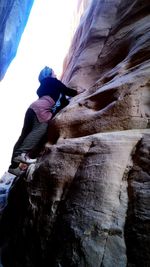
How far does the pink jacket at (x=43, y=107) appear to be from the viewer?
4516mm

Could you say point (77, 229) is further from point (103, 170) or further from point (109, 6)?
point (109, 6)

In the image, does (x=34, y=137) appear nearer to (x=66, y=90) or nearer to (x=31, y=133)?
(x=31, y=133)

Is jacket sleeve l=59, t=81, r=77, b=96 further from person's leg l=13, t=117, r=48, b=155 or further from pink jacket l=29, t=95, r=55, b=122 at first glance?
person's leg l=13, t=117, r=48, b=155

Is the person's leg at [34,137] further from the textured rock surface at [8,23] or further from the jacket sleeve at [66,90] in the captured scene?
the textured rock surface at [8,23]

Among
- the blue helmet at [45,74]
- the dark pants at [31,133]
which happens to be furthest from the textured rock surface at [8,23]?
the dark pants at [31,133]

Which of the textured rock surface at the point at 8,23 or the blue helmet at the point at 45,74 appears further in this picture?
the textured rock surface at the point at 8,23

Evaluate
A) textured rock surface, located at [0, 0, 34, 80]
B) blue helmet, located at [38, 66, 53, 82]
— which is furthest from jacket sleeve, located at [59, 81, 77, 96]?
textured rock surface, located at [0, 0, 34, 80]

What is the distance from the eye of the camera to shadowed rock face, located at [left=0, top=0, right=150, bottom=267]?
2.04 meters

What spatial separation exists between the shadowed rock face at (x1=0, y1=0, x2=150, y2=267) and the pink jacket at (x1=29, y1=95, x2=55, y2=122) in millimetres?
310

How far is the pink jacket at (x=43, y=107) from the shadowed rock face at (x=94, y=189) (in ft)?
1.02

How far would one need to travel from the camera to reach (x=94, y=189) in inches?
93.6

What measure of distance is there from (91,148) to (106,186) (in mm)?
701

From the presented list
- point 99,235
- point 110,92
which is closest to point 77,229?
point 99,235

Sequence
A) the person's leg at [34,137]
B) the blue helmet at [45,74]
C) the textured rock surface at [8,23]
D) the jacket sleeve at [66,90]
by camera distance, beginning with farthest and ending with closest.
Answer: the textured rock surface at [8,23] → the blue helmet at [45,74] → the jacket sleeve at [66,90] → the person's leg at [34,137]
